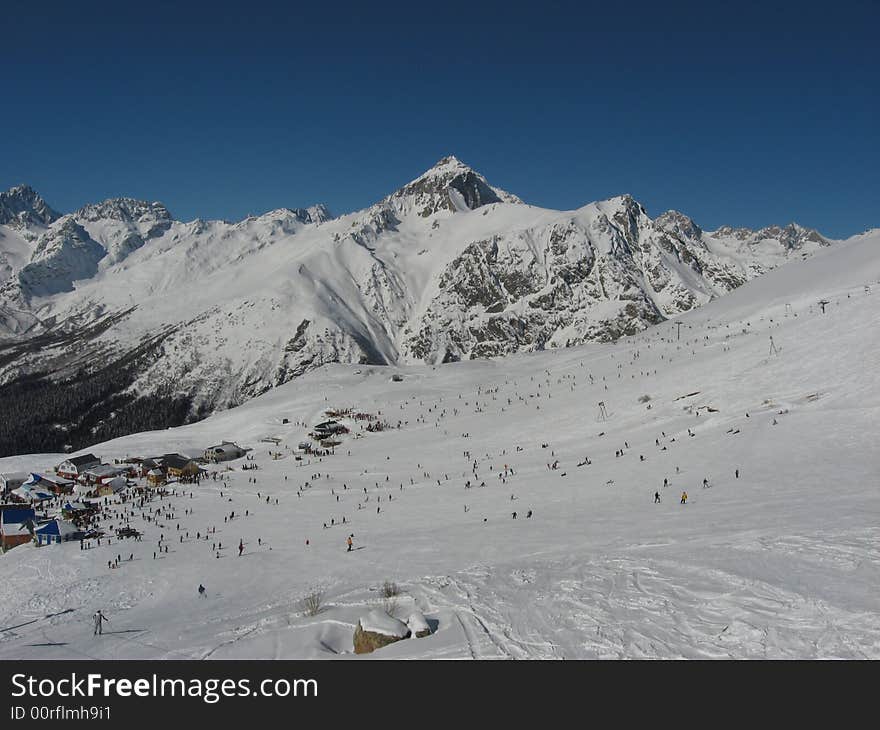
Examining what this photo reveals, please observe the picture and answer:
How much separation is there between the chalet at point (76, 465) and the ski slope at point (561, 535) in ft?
21.4

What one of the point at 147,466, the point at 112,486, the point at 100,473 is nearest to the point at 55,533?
the point at 112,486

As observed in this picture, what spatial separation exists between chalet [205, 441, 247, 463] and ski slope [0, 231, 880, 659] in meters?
5.96

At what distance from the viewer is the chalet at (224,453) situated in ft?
245

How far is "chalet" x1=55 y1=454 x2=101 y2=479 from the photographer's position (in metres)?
71.9

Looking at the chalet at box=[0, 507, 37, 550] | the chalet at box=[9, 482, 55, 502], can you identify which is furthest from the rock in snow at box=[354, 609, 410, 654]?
the chalet at box=[9, 482, 55, 502]

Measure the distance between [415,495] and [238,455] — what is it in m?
38.9

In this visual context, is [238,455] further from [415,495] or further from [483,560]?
[483,560]

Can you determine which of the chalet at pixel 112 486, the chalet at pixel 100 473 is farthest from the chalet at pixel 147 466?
the chalet at pixel 112 486

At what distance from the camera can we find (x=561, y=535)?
28.5m

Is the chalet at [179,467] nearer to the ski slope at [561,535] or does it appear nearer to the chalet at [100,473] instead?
the ski slope at [561,535]

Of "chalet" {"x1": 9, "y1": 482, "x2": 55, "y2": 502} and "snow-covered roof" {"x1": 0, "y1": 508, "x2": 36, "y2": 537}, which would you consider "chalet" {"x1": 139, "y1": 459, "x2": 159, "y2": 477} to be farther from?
"snow-covered roof" {"x1": 0, "y1": 508, "x2": 36, "y2": 537}

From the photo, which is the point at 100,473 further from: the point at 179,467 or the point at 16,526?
→ the point at 16,526
